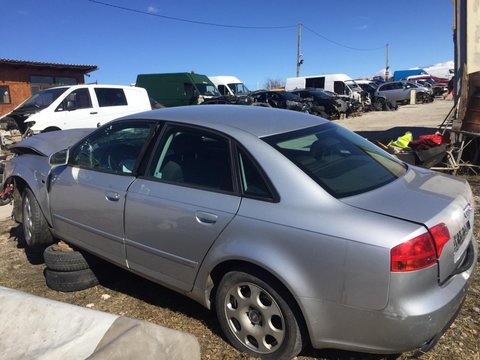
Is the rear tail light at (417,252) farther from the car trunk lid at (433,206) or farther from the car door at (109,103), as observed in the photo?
the car door at (109,103)

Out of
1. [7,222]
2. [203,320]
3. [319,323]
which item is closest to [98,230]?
[203,320]

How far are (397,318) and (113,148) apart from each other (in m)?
2.70

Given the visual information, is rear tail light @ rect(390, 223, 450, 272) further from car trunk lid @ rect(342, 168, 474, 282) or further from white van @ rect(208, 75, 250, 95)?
white van @ rect(208, 75, 250, 95)

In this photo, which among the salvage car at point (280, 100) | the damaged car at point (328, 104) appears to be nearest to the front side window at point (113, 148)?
the salvage car at point (280, 100)

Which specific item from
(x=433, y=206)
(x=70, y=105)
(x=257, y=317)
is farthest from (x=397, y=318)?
(x=70, y=105)

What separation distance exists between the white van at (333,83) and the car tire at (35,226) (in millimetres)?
26465

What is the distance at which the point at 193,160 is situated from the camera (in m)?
3.11

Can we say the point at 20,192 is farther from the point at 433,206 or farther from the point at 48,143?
the point at 433,206

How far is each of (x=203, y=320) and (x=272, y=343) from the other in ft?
2.69

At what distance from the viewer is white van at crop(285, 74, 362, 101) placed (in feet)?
99.0

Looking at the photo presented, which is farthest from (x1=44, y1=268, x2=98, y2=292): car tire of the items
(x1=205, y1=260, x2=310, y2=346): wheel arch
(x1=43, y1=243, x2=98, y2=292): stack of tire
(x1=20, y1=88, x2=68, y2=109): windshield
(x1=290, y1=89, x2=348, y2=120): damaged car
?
(x1=290, y1=89, x2=348, y2=120): damaged car

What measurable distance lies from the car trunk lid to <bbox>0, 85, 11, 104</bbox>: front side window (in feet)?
83.9

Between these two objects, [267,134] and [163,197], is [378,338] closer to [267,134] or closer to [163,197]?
[267,134]

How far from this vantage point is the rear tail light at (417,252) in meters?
2.15
